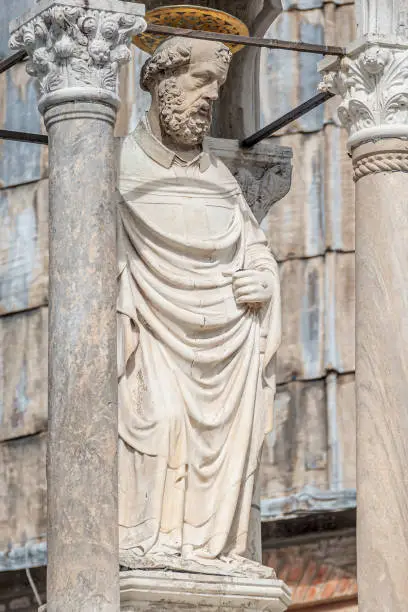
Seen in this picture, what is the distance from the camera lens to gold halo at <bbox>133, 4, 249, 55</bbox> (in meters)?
16.0

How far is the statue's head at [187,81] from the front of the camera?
15.6 m

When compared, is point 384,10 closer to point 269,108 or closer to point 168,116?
point 168,116

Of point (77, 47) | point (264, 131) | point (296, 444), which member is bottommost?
point (296, 444)

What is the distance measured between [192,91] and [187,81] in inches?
2.6

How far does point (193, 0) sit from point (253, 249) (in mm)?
2088

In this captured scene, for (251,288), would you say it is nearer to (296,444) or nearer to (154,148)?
(154,148)

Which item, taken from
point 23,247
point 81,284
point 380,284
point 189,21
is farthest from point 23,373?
point 81,284

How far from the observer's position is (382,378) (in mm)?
15141

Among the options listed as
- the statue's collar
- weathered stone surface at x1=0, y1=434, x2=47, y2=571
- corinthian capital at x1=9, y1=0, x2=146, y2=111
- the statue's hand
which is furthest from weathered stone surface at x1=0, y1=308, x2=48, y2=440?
corinthian capital at x1=9, y1=0, x2=146, y2=111

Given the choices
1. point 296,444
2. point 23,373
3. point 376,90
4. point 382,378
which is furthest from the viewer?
point 23,373

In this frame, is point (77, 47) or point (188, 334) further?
point (188, 334)

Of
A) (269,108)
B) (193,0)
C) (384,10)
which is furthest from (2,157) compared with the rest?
(384,10)

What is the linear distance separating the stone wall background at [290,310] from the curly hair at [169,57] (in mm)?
7505

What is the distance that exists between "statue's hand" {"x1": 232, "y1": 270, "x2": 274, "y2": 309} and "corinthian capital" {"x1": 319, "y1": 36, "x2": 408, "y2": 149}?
0.94 metres
